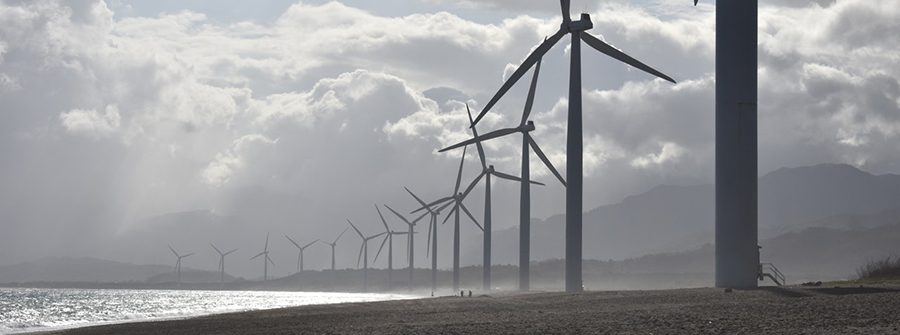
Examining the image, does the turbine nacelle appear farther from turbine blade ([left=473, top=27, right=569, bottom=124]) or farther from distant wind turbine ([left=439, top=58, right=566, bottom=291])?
turbine blade ([left=473, top=27, right=569, bottom=124])

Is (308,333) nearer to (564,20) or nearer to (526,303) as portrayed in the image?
(526,303)

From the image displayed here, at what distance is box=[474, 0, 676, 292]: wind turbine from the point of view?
55.2 m

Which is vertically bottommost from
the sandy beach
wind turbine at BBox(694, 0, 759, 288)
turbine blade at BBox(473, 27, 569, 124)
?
the sandy beach

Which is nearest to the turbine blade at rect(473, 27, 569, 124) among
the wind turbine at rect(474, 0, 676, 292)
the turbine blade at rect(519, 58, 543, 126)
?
the wind turbine at rect(474, 0, 676, 292)

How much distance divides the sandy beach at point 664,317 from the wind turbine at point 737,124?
523 centimetres

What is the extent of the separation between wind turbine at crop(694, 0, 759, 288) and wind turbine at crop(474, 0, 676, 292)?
41.3ft

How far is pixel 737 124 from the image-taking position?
3847cm

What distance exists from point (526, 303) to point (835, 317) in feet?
61.6

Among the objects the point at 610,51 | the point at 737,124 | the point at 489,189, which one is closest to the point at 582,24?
the point at 610,51

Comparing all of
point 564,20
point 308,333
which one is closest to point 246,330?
point 308,333

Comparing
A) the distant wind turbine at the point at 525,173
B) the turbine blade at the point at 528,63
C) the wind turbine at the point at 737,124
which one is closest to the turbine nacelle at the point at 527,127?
the distant wind turbine at the point at 525,173

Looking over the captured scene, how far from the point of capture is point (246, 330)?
116ft

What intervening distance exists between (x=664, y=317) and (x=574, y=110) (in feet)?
106

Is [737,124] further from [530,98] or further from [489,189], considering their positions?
[489,189]
